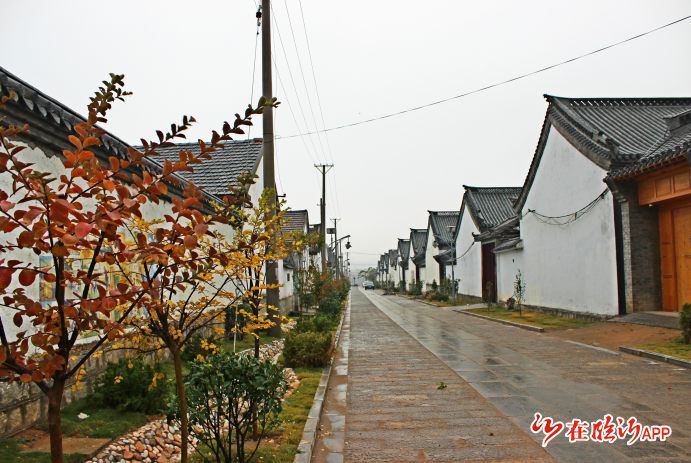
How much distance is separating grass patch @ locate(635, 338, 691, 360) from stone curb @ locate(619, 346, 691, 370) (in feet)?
0.53

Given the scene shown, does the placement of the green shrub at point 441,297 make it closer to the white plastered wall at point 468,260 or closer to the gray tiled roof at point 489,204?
the white plastered wall at point 468,260

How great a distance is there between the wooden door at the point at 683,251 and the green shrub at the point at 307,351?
9.84 m

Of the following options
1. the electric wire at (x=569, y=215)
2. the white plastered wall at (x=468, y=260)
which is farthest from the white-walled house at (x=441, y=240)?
the electric wire at (x=569, y=215)

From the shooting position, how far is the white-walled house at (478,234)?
95.1 feet

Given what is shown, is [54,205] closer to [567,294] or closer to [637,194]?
[637,194]

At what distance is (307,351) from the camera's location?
30.1ft

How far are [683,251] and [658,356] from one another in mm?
5053

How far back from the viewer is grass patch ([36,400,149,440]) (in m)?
4.66

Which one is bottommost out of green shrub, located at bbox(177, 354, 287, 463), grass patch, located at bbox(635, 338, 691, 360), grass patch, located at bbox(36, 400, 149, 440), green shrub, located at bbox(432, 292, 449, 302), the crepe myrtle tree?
green shrub, located at bbox(432, 292, 449, 302)

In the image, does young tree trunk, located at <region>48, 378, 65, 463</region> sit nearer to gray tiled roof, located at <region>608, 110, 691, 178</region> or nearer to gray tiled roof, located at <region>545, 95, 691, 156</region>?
gray tiled roof, located at <region>608, 110, 691, 178</region>

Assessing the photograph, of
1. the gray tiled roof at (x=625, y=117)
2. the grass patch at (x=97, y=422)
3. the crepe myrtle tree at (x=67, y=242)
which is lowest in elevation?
the grass patch at (x=97, y=422)

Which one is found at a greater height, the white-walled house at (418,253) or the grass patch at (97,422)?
the white-walled house at (418,253)

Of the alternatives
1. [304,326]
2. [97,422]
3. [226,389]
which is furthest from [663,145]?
[97,422]

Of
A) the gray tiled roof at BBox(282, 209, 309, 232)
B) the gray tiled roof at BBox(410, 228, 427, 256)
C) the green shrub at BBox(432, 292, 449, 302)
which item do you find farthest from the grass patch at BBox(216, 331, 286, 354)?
the gray tiled roof at BBox(410, 228, 427, 256)
